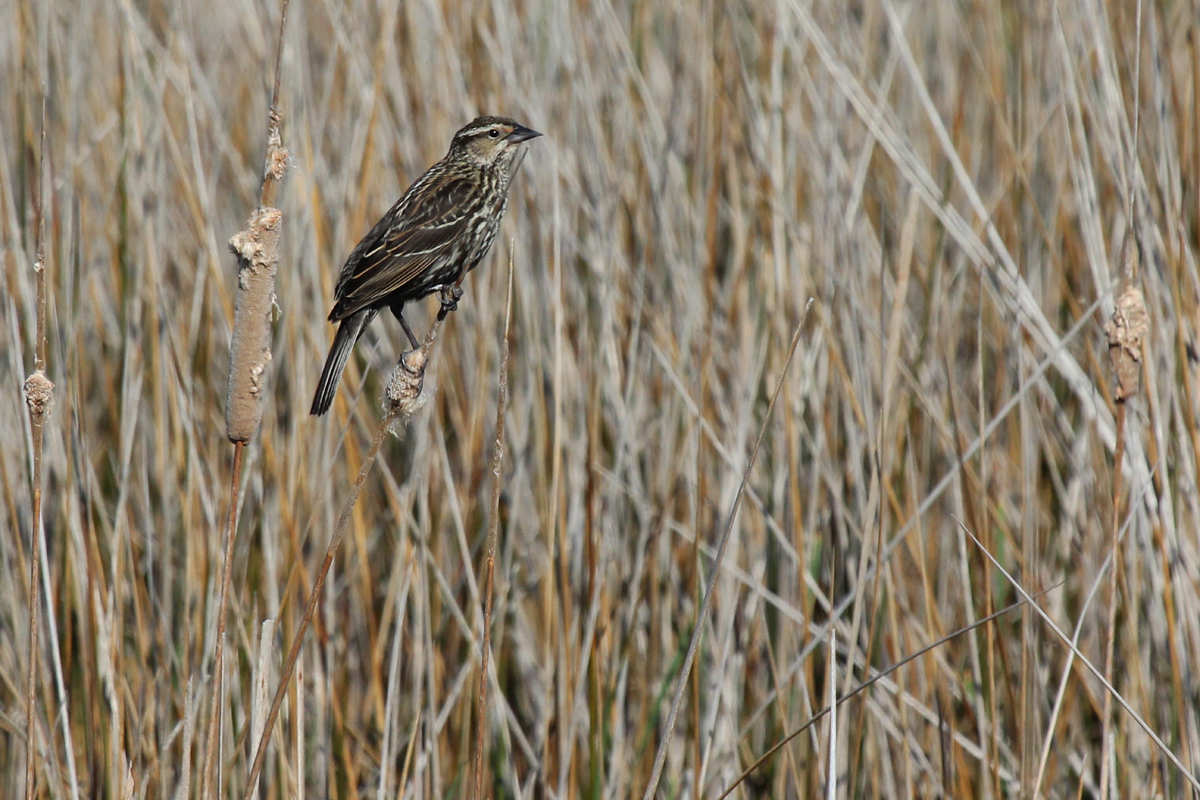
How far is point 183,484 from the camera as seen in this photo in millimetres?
2721

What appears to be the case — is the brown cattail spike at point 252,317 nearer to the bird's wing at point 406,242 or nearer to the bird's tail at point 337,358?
the bird's tail at point 337,358

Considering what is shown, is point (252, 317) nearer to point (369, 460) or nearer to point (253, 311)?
point (253, 311)

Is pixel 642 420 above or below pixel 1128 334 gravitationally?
above

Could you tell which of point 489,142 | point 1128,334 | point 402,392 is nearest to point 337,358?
point 402,392

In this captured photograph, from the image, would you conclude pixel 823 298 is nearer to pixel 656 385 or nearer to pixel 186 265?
pixel 656 385

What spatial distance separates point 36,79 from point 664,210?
1671 mm

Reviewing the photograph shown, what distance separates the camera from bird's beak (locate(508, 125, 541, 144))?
251cm

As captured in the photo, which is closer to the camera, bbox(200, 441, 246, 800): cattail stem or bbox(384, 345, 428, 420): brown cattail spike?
bbox(200, 441, 246, 800): cattail stem

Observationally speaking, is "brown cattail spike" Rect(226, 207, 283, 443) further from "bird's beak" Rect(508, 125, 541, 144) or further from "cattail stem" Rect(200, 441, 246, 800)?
"bird's beak" Rect(508, 125, 541, 144)

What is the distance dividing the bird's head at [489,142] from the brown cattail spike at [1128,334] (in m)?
1.46

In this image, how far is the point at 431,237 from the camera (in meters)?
2.35

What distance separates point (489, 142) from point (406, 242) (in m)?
0.43

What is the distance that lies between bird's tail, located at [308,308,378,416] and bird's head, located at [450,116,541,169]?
51cm

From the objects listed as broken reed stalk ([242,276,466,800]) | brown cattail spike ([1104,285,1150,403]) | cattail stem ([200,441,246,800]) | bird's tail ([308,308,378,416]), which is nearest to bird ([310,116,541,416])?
bird's tail ([308,308,378,416])
